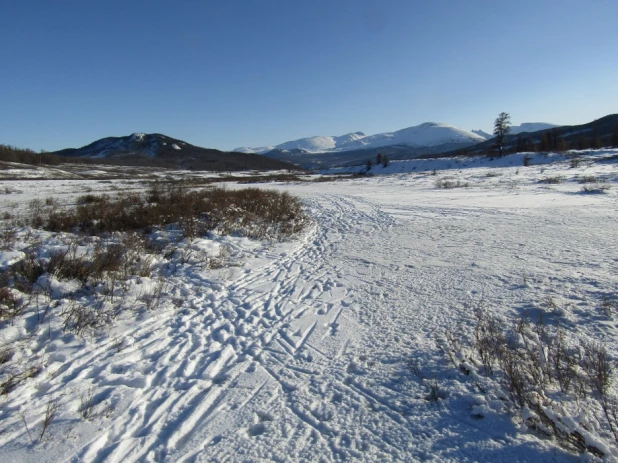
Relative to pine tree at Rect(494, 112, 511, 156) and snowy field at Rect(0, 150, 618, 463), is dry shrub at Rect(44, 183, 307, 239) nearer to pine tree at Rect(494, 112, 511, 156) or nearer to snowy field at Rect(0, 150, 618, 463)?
snowy field at Rect(0, 150, 618, 463)

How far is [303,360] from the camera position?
4027mm

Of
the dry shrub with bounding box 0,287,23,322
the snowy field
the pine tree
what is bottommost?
the snowy field

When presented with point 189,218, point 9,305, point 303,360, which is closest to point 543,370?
point 303,360

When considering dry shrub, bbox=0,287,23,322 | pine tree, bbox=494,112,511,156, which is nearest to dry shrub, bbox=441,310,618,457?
dry shrub, bbox=0,287,23,322

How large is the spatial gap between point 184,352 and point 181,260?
3.73 meters

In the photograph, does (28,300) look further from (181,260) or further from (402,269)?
(402,269)

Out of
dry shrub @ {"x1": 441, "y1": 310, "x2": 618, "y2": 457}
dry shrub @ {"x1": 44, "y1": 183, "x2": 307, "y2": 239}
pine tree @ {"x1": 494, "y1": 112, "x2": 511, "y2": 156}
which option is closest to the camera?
dry shrub @ {"x1": 441, "y1": 310, "x2": 618, "y2": 457}

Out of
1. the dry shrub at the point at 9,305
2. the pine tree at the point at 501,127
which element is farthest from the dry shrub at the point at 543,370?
the pine tree at the point at 501,127

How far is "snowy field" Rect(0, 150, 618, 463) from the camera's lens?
273 cm

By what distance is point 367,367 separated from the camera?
3842 millimetres

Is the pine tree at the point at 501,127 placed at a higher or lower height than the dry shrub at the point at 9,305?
higher

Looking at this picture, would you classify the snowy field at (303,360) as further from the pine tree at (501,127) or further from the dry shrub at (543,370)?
the pine tree at (501,127)

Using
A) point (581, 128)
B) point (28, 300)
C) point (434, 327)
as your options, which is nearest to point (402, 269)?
point (434, 327)

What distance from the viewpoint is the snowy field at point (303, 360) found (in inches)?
107
